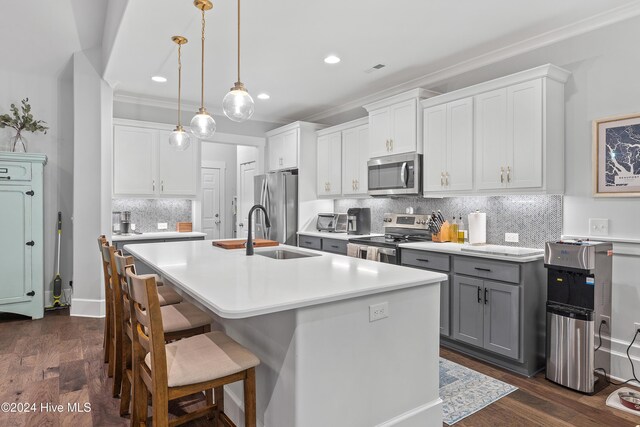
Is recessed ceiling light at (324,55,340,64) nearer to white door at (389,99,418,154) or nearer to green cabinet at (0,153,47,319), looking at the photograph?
white door at (389,99,418,154)

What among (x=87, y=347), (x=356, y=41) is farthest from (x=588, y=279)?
(x=87, y=347)

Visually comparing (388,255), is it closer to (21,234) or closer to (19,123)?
(21,234)

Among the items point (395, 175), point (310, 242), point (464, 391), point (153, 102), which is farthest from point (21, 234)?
point (464, 391)

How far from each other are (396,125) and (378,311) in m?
2.82

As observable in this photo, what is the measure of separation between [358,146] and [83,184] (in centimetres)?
334

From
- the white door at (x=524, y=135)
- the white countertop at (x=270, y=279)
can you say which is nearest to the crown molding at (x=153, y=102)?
the white countertop at (x=270, y=279)

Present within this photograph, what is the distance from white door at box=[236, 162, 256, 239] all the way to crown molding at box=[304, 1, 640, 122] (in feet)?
9.05

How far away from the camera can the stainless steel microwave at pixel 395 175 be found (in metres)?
4.06

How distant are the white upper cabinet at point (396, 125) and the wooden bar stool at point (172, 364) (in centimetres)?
301

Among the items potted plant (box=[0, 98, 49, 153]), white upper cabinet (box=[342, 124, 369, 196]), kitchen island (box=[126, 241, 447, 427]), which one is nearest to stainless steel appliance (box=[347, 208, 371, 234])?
white upper cabinet (box=[342, 124, 369, 196])

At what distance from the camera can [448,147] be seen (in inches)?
148

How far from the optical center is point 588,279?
2637mm

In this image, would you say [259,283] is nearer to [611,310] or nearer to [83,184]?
[611,310]

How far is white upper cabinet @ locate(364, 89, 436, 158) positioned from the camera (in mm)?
4035
